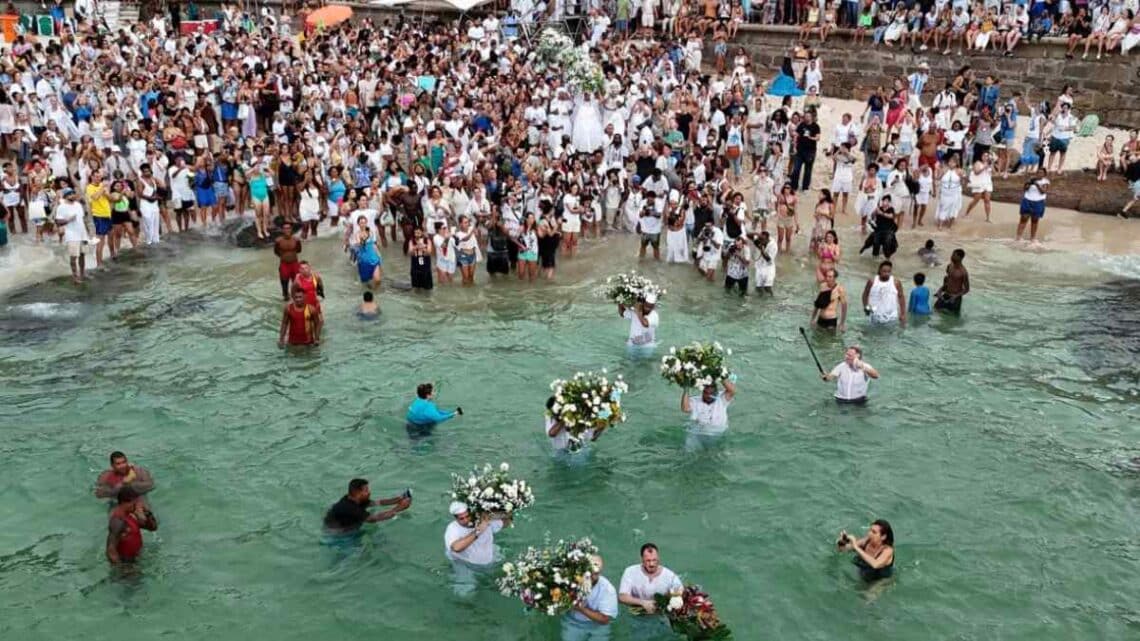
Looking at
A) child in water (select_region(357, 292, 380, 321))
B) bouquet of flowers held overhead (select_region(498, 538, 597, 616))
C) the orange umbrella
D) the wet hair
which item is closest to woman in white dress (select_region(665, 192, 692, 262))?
child in water (select_region(357, 292, 380, 321))

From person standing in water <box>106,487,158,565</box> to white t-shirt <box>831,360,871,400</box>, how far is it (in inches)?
372

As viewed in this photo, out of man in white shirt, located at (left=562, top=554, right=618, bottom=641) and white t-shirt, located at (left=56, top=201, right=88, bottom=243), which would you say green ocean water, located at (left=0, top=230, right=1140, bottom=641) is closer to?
man in white shirt, located at (left=562, top=554, right=618, bottom=641)

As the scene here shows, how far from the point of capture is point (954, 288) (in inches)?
758

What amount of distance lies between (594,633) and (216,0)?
37.4m

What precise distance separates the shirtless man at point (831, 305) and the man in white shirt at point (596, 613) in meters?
9.03

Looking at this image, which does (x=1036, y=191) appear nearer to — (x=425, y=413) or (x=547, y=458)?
(x=547, y=458)

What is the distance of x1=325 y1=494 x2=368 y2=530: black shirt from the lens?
12359 millimetres

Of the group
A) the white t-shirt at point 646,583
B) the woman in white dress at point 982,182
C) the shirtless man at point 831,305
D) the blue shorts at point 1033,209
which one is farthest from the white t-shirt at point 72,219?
the blue shorts at point 1033,209

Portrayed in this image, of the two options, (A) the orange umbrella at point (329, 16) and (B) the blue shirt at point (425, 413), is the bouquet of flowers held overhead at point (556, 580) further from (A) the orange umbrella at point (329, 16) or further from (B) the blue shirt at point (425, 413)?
(A) the orange umbrella at point (329, 16)

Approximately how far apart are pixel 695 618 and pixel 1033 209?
16260 mm

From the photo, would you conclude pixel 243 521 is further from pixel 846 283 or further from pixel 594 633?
pixel 846 283

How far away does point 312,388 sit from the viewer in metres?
16.6

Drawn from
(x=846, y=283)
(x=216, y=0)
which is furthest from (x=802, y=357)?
(x=216, y=0)

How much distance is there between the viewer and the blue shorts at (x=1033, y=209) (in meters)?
22.8
